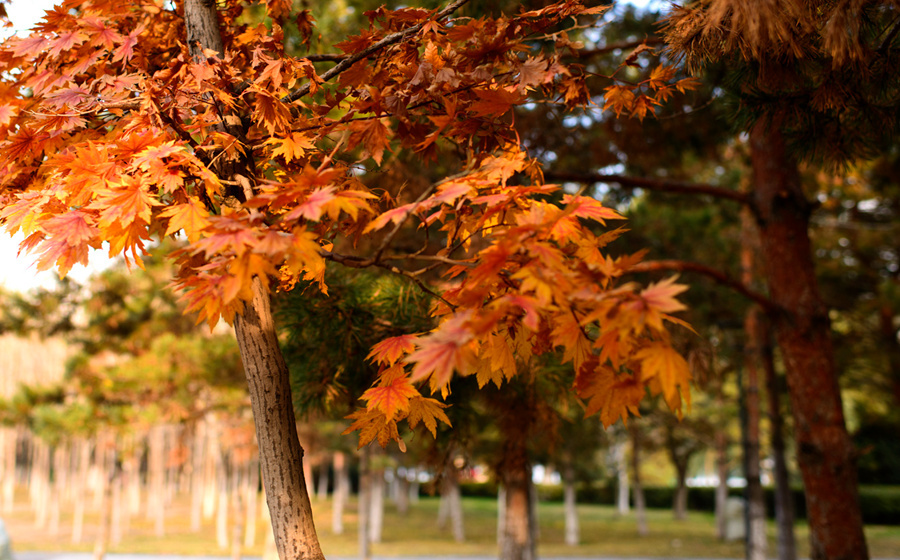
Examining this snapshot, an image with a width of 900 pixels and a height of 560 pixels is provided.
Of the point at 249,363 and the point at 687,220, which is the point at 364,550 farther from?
the point at 249,363

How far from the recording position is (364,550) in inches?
498

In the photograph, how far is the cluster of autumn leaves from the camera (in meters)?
1.48

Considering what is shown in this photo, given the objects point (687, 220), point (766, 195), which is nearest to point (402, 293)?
point (766, 195)

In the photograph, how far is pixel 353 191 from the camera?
157 centimetres

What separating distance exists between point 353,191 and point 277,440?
96 cm

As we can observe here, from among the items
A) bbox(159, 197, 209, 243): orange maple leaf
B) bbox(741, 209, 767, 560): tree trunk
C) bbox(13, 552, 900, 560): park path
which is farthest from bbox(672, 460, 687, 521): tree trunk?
bbox(159, 197, 209, 243): orange maple leaf

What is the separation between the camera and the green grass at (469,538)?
16.9 m

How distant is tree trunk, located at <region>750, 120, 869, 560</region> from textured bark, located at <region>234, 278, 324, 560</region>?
11.5 ft

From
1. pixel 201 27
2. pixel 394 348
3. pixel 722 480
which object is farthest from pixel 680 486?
pixel 201 27

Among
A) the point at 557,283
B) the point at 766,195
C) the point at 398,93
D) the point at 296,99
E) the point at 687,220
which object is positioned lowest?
the point at 557,283

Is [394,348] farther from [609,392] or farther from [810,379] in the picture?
[810,379]

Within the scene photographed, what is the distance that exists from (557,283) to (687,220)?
364 inches

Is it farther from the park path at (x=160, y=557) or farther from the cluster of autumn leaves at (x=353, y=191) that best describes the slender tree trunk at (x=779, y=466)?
the cluster of autumn leaves at (x=353, y=191)

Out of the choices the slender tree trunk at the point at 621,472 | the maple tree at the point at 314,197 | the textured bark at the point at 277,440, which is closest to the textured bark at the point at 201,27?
the maple tree at the point at 314,197
